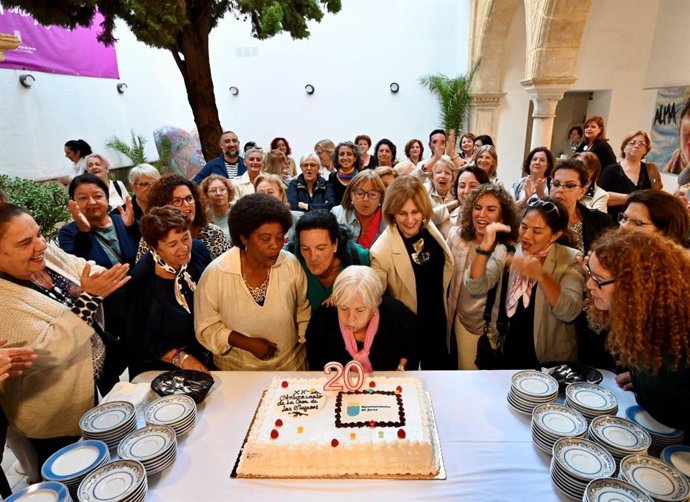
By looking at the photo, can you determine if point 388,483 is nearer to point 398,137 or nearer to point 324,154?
point 324,154

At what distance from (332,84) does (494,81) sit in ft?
12.4

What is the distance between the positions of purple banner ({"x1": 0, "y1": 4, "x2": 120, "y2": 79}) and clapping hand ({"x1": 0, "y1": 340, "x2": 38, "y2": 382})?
567cm

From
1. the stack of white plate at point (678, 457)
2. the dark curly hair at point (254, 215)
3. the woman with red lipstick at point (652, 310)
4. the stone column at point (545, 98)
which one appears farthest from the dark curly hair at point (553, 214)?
the stone column at point (545, 98)

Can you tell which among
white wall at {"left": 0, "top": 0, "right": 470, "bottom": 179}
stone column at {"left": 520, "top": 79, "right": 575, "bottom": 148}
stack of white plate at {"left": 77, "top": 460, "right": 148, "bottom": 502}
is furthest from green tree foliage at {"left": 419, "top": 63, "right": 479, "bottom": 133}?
stack of white plate at {"left": 77, "top": 460, "right": 148, "bottom": 502}

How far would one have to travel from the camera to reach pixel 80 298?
196 cm

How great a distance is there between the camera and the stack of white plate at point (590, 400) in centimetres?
176

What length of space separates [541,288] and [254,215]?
5.20 ft

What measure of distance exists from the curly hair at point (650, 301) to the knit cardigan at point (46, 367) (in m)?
2.30

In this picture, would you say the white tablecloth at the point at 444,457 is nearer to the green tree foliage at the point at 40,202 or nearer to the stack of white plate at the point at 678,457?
the stack of white plate at the point at 678,457

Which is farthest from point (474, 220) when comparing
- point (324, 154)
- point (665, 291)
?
point (324, 154)

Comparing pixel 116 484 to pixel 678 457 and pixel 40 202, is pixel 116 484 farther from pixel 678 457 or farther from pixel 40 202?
pixel 40 202

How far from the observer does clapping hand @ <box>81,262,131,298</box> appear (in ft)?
6.49

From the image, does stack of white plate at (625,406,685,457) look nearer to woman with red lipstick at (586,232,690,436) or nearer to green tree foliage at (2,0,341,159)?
woman with red lipstick at (586,232,690,436)

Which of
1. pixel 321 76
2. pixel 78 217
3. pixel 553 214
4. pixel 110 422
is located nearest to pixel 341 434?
pixel 110 422
